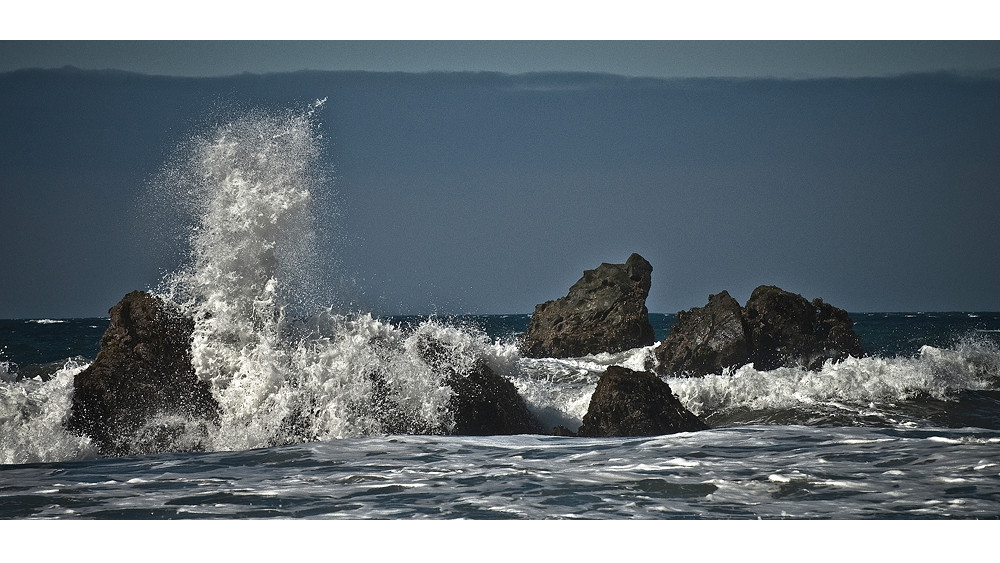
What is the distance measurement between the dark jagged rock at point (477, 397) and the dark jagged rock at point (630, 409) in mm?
642

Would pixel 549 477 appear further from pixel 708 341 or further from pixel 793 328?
pixel 793 328

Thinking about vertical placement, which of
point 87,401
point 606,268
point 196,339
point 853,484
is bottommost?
point 853,484

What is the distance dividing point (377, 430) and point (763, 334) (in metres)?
8.19

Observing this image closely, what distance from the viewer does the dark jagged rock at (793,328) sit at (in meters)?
13.1

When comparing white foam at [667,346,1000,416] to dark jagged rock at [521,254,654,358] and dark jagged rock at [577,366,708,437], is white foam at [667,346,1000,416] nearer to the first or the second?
dark jagged rock at [577,366,708,437]

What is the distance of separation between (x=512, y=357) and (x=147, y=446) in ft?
11.1

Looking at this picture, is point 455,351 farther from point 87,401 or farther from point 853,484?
point 853,484

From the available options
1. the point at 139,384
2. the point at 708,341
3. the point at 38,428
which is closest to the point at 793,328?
the point at 708,341

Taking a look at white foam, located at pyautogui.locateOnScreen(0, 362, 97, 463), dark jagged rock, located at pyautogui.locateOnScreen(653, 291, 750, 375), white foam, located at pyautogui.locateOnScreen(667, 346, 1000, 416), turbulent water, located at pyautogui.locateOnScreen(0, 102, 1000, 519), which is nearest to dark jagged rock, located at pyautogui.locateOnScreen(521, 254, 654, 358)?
dark jagged rock, located at pyautogui.locateOnScreen(653, 291, 750, 375)

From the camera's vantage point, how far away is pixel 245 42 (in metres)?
6.82

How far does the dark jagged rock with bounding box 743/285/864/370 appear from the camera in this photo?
1312cm

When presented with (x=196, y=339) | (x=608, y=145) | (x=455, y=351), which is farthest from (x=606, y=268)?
(x=196, y=339)

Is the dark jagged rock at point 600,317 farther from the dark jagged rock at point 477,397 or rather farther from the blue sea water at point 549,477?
the dark jagged rock at point 477,397

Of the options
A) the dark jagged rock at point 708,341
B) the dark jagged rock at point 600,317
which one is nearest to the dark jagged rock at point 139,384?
the dark jagged rock at point 708,341
